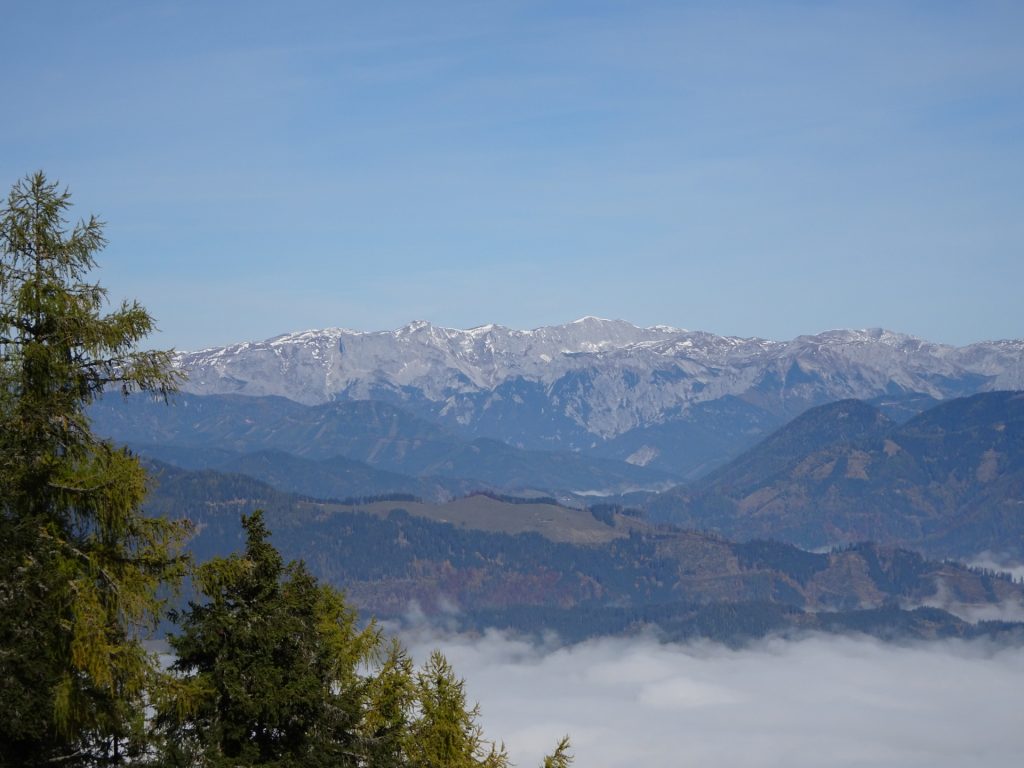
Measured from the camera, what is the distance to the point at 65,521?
77.8ft

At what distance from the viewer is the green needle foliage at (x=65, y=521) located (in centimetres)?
2283

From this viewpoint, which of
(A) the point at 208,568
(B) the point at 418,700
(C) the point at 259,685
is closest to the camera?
(A) the point at 208,568

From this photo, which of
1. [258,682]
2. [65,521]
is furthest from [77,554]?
[258,682]

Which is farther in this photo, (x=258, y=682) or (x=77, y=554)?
(x=258, y=682)

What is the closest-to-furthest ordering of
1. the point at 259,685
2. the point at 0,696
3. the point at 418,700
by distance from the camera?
the point at 0,696 → the point at 259,685 → the point at 418,700

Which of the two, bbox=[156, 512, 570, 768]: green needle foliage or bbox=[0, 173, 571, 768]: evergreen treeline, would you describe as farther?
bbox=[156, 512, 570, 768]: green needle foliage

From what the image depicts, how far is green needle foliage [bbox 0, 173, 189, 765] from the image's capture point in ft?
74.9

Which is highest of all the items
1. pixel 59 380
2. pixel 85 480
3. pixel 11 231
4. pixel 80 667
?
pixel 11 231

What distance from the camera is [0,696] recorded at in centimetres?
2270

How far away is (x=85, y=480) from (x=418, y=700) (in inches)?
590

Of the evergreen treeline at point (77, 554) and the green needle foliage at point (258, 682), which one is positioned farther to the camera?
the green needle foliage at point (258, 682)

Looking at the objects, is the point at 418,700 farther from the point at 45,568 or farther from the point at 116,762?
the point at 45,568

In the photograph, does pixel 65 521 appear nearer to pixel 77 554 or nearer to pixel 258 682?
pixel 77 554

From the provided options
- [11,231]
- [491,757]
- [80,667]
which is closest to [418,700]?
[491,757]
